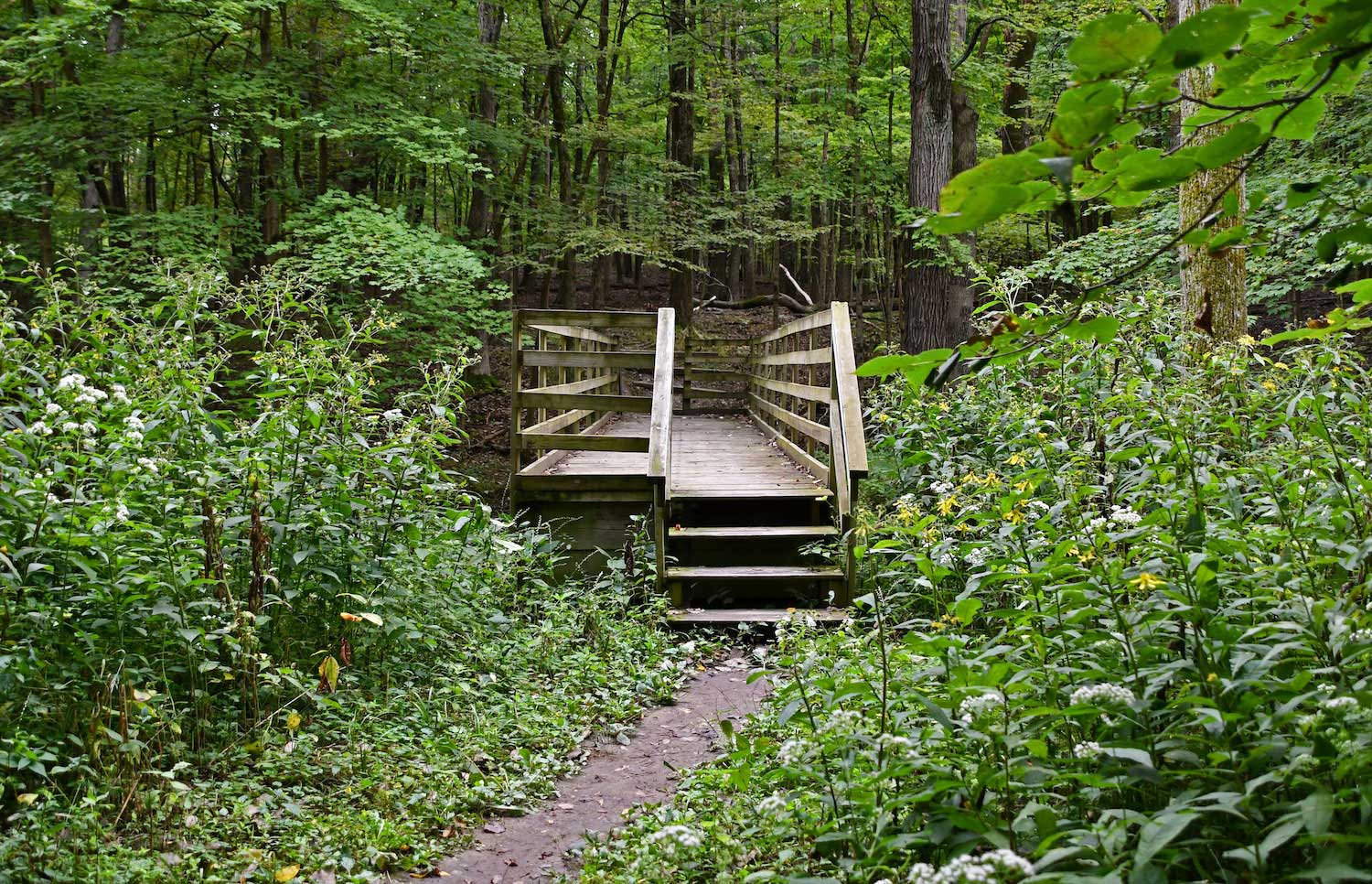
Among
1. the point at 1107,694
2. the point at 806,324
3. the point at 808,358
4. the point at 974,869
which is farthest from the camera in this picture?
the point at 806,324

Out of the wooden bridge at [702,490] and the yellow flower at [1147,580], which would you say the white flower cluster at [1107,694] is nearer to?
the yellow flower at [1147,580]

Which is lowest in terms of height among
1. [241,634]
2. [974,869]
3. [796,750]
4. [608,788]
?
[608,788]

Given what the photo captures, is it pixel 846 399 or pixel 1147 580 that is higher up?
pixel 846 399

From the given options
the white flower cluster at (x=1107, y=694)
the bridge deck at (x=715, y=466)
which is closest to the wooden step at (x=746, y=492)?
the bridge deck at (x=715, y=466)

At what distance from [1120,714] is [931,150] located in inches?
352

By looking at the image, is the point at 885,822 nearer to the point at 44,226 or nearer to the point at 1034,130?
the point at 44,226

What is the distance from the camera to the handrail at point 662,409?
6969 millimetres

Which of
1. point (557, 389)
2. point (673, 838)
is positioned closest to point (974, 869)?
point (673, 838)

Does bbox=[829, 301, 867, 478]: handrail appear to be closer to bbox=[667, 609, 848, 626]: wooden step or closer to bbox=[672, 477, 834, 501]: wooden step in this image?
bbox=[672, 477, 834, 501]: wooden step

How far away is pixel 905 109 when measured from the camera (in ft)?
55.3

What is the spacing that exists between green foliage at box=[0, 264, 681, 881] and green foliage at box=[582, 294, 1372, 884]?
1221 millimetres

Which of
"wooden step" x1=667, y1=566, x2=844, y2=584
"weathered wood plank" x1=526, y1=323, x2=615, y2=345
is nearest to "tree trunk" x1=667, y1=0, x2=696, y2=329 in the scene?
"weathered wood plank" x1=526, y1=323, x2=615, y2=345

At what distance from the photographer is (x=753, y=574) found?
6875 mm

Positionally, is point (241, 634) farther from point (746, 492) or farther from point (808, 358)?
point (808, 358)
